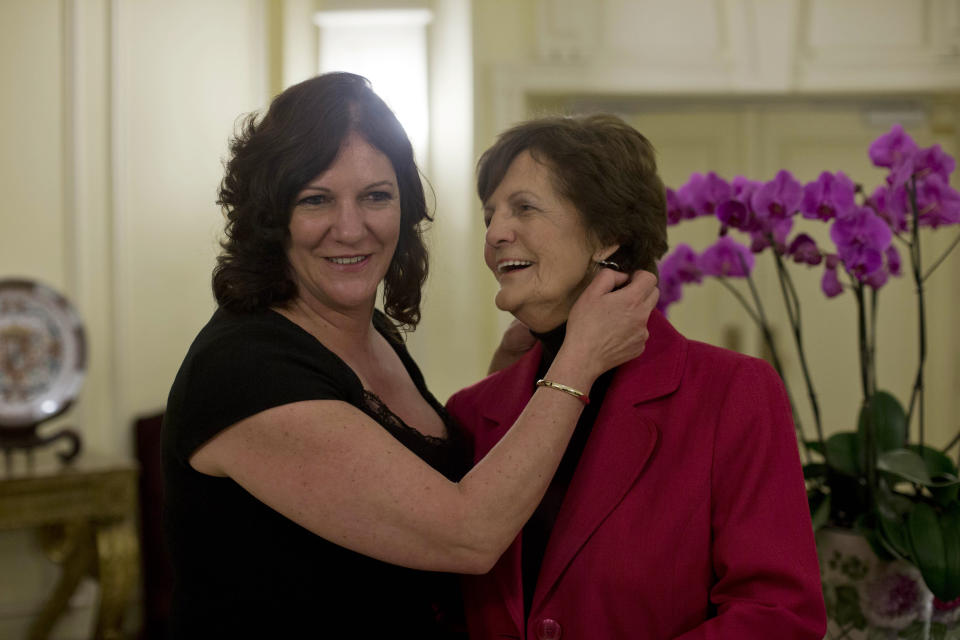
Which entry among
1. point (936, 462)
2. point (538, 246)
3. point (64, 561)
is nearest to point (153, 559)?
point (64, 561)

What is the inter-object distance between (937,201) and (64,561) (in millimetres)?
2997

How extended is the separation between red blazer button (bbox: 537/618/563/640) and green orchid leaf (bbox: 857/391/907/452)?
616 millimetres

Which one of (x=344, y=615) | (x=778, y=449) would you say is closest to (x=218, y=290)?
(x=344, y=615)

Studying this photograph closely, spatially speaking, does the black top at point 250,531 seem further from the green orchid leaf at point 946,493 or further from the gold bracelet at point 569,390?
the green orchid leaf at point 946,493

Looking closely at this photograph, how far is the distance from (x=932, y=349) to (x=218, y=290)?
4087mm

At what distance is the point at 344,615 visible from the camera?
143 centimetres

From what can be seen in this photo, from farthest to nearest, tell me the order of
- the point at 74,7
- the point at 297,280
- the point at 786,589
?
the point at 74,7, the point at 297,280, the point at 786,589

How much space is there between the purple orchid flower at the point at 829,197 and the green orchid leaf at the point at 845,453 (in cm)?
36

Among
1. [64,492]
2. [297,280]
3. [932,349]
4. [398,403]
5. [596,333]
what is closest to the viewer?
[596,333]

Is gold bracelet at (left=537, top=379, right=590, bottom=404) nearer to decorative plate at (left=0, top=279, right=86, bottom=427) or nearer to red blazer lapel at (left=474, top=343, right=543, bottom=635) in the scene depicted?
red blazer lapel at (left=474, top=343, right=543, bottom=635)

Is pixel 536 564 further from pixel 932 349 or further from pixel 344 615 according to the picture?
pixel 932 349

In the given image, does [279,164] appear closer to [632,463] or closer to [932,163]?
[632,463]

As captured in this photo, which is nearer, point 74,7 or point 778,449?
point 778,449

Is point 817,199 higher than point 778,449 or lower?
higher
